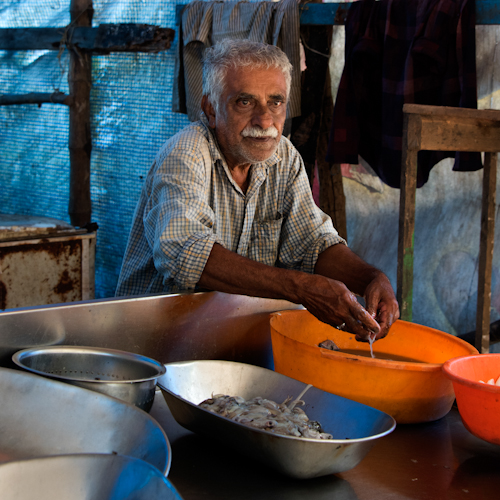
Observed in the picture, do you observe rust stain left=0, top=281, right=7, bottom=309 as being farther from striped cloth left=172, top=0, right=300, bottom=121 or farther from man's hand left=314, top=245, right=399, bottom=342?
man's hand left=314, top=245, right=399, bottom=342

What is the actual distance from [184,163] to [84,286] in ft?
6.01

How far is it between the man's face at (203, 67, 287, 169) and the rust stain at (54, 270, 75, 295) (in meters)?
1.73

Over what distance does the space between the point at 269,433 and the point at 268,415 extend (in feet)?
0.64

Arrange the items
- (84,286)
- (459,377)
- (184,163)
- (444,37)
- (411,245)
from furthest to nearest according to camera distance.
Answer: (84,286) < (444,37) < (411,245) < (184,163) < (459,377)

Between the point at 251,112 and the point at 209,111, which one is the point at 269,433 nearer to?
the point at 251,112

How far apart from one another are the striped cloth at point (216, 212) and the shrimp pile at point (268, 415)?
0.52 meters

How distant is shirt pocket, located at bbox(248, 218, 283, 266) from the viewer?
228cm

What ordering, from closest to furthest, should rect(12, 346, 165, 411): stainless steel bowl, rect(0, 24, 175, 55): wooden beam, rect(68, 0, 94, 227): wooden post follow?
rect(12, 346, 165, 411): stainless steel bowl → rect(0, 24, 175, 55): wooden beam → rect(68, 0, 94, 227): wooden post

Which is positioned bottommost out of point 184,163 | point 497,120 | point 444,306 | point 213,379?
point 444,306

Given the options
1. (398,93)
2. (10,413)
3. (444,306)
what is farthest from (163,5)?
(10,413)

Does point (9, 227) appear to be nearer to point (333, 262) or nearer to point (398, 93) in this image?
point (333, 262)

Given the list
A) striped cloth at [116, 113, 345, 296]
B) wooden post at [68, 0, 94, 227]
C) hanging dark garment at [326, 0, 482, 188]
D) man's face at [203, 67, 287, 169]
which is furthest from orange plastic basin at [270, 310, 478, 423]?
wooden post at [68, 0, 94, 227]

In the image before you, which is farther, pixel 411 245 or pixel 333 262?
pixel 411 245

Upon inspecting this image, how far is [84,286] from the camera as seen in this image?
138 inches
